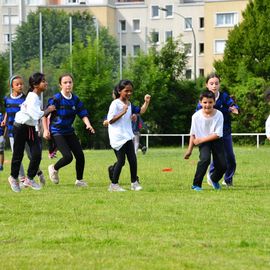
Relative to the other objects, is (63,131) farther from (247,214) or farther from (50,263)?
(50,263)

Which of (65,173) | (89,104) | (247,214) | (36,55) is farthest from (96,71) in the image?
(247,214)

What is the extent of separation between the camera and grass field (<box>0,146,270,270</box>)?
874cm

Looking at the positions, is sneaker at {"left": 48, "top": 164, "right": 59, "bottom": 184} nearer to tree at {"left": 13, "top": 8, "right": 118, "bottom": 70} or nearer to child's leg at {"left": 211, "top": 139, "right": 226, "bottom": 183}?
child's leg at {"left": 211, "top": 139, "right": 226, "bottom": 183}

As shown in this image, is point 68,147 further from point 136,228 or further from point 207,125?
point 136,228

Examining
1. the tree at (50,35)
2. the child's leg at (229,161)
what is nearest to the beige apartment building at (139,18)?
the tree at (50,35)

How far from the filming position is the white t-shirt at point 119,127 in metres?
16.3

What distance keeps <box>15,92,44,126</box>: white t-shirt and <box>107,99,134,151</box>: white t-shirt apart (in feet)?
3.66

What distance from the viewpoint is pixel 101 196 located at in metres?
15.0

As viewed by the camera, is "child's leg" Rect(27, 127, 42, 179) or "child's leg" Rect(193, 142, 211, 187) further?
"child's leg" Rect(27, 127, 42, 179)

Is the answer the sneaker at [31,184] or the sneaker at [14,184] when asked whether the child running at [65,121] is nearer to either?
the sneaker at [31,184]

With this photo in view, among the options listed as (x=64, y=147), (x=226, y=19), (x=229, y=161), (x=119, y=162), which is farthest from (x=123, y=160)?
(x=226, y=19)

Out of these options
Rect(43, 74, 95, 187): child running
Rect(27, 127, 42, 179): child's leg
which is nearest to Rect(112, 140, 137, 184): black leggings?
Rect(43, 74, 95, 187): child running

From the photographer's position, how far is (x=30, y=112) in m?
16.0

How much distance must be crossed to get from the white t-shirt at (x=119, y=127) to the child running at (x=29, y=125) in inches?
37.8
